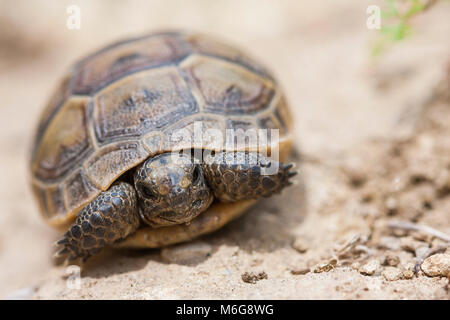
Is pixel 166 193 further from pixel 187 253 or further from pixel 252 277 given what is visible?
pixel 252 277

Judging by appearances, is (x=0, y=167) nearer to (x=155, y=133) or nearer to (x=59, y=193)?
(x=59, y=193)

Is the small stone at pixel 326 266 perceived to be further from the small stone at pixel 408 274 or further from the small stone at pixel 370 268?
the small stone at pixel 408 274

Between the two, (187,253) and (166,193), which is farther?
(187,253)

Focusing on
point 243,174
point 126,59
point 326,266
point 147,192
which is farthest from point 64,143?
point 326,266

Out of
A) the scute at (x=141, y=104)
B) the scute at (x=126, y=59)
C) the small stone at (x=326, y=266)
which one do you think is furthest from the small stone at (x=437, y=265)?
the scute at (x=126, y=59)

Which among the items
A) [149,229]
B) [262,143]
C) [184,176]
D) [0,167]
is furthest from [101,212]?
[0,167]

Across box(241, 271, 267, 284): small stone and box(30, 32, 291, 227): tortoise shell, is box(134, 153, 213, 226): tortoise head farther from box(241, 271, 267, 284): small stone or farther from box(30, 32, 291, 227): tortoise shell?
box(241, 271, 267, 284): small stone

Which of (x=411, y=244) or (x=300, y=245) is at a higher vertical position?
(x=411, y=244)
